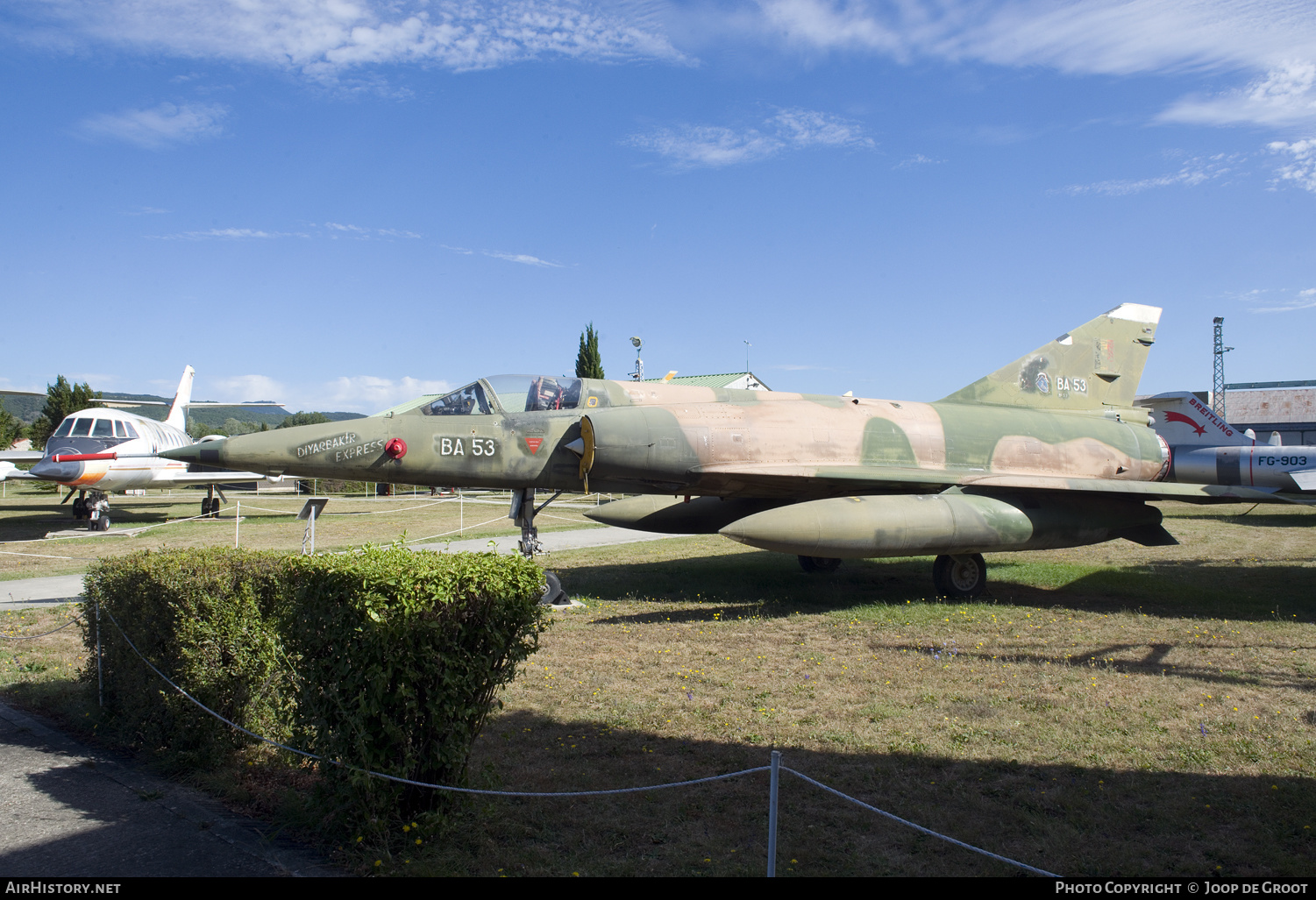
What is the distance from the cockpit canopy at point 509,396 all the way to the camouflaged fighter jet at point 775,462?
0.02 m

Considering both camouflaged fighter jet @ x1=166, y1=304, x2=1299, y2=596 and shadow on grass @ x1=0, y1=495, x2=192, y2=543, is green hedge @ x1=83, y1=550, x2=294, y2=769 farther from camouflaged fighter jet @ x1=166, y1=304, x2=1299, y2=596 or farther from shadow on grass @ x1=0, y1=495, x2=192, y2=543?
shadow on grass @ x1=0, y1=495, x2=192, y2=543

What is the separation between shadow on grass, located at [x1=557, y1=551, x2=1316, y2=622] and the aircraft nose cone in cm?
1556

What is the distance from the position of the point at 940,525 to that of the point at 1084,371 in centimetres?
647

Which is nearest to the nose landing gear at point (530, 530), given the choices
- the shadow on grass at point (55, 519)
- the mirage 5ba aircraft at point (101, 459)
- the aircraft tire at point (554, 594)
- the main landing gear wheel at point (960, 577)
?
the aircraft tire at point (554, 594)

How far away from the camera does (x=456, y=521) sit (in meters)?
24.2

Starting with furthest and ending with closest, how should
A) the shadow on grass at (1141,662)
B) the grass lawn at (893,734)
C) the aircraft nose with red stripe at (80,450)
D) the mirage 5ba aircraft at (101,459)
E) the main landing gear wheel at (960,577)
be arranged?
1. the mirage 5ba aircraft at (101,459)
2. the aircraft nose with red stripe at (80,450)
3. the main landing gear wheel at (960,577)
4. the shadow on grass at (1141,662)
5. the grass lawn at (893,734)

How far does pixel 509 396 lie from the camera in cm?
1050

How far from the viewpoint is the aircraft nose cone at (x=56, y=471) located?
20.5m

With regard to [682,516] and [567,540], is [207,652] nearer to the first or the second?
[682,516]

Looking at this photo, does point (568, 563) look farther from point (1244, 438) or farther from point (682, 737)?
point (1244, 438)

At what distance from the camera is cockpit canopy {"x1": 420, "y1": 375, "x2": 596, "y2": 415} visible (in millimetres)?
10320

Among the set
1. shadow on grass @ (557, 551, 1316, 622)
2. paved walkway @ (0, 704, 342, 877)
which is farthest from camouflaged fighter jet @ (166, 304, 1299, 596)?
paved walkway @ (0, 704, 342, 877)

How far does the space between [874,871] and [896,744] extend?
1762 mm

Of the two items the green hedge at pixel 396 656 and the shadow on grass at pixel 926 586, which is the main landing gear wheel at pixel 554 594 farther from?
the green hedge at pixel 396 656
